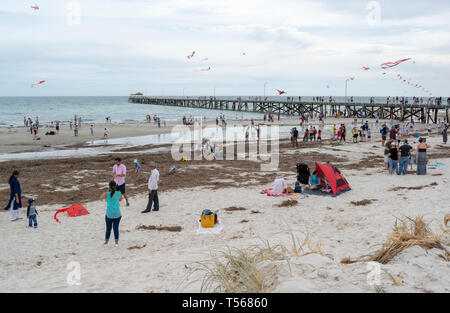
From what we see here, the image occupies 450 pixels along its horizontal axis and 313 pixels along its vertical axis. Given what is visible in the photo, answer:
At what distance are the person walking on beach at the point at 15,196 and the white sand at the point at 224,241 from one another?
0.26m

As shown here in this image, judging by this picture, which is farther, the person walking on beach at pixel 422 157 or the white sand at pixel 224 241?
the person walking on beach at pixel 422 157

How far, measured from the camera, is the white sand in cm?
405

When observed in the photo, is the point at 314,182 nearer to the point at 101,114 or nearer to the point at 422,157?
the point at 422,157

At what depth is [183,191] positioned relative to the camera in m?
10.9

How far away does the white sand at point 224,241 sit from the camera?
13.3 ft

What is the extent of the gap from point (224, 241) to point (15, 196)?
198 inches

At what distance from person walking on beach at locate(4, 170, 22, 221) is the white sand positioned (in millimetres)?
264

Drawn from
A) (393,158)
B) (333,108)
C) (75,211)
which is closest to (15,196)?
(75,211)

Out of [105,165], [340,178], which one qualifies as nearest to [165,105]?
[105,165]

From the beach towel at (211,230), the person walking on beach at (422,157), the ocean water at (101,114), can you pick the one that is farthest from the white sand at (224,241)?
the ocean water at (101,114)

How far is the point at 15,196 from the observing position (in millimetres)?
7641

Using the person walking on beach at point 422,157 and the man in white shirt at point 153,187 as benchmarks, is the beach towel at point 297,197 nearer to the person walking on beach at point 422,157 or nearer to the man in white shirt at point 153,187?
the man in white shirt at point 153,187

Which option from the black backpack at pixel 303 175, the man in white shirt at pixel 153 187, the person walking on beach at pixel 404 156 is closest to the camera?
the man in white shirt at pixel 153 187
